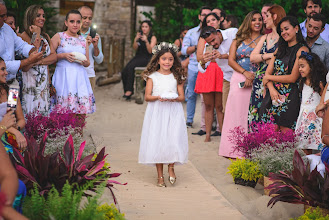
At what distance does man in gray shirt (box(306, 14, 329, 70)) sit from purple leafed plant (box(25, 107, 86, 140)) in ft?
10.4

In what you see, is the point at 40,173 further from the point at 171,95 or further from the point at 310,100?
the point at 310,100

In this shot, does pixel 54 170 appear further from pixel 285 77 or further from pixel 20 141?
pixel 285 77

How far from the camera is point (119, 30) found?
19.8 meters

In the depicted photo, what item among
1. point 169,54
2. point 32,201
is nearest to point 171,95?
point 169,54

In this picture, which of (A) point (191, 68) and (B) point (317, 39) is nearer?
(B) point (317, 39)

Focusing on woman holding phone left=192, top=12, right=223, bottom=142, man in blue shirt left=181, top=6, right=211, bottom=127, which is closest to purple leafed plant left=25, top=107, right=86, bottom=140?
woman holding phone left=192, top=12, right=223, bottom=142

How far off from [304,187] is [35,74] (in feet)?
12.7

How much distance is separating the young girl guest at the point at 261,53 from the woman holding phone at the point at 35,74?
2764mm

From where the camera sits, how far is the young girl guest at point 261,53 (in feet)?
22.6

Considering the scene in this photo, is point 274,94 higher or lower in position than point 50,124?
higher

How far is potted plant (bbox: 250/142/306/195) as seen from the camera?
5512 millimetres

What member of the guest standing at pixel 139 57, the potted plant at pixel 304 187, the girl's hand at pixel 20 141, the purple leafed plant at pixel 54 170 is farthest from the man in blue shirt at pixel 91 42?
the guest standing at pixel 139 57

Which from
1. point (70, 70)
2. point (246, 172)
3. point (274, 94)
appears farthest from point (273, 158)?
point (70, 70)

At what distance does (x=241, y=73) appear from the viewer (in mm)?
7422
